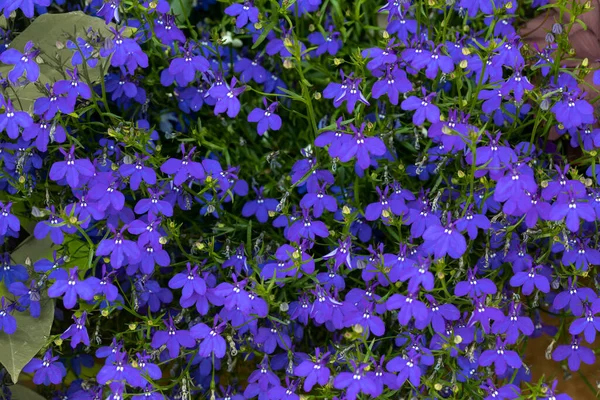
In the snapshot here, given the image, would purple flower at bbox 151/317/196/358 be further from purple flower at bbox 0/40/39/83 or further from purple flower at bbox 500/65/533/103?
purple flower at bbox 500/65/533/103

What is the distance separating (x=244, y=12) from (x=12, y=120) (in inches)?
12.2

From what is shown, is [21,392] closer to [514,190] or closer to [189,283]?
[189,283]

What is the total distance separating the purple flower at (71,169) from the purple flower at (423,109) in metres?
0.38

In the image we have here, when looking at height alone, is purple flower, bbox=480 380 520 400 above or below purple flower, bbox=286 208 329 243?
below

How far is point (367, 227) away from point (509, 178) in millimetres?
243

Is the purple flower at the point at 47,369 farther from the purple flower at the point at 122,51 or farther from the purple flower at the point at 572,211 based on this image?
the purple flower at the point at 572,211

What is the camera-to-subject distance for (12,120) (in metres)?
0.95

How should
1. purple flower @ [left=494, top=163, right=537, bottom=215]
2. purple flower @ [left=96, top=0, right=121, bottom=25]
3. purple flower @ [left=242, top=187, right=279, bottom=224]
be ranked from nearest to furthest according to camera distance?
purple flower @ [left=494, top=163, right=537, bottom=215]
purple flower @ [left=96, top=0, right=121, bottom=25]
purple flower @ [left=242, top=187, right=279, bottom=224]

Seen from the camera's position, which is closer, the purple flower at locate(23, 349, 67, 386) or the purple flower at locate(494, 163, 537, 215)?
the purple flower at locate(494, 163, 537, 215)

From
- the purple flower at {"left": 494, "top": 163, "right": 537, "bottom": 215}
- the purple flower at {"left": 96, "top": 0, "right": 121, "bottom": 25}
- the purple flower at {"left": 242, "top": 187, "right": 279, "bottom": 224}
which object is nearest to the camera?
the purple flower at {"left": 494, "top": 163, "right": 537, "bottom": 215}

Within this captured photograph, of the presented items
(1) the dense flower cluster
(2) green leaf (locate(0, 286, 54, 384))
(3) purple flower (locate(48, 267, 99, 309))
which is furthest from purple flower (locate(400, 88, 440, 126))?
(2) green leaf (locate(0, 286, 54, 384))

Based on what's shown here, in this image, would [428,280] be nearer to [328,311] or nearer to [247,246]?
[328,311]

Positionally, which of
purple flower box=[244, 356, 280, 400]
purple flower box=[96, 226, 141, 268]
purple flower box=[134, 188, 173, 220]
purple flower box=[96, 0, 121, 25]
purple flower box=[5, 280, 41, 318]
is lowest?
purple flower box=[244, 356, 280, 400]

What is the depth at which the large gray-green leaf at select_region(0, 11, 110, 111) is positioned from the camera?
3.53ft
